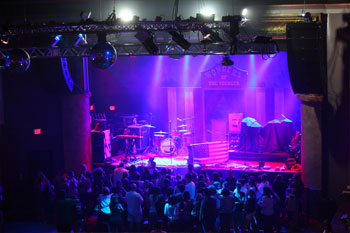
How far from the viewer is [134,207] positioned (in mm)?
8094

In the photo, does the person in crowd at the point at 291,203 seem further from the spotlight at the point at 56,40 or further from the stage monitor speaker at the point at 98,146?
the stage monitor speaker at the point at 98,146

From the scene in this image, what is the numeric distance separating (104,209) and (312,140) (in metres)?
5.35

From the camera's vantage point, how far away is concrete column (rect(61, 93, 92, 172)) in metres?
12.8

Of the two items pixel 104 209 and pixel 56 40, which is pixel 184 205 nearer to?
pixel 104 209

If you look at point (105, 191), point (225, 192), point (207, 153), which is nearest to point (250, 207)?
point (225, 192)

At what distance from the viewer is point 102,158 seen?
1354 centimetres

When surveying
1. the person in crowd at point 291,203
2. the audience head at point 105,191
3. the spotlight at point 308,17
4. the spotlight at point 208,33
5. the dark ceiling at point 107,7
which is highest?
the dark ceiling at point 107,7

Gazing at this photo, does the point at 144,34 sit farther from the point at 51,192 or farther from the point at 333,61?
→ the point at 333,61

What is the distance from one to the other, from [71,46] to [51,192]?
3.28 meters

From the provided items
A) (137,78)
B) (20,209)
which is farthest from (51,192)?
(137,78)

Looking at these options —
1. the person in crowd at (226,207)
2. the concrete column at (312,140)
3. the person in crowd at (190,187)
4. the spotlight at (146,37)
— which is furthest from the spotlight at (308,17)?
the person in crowd at (190,187)

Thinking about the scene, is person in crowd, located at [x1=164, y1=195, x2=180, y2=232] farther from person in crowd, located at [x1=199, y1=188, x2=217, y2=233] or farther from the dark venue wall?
the dark venue wall

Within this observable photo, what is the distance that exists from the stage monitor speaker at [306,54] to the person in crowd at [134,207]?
13.9 feet

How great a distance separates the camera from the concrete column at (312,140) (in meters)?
10.4
